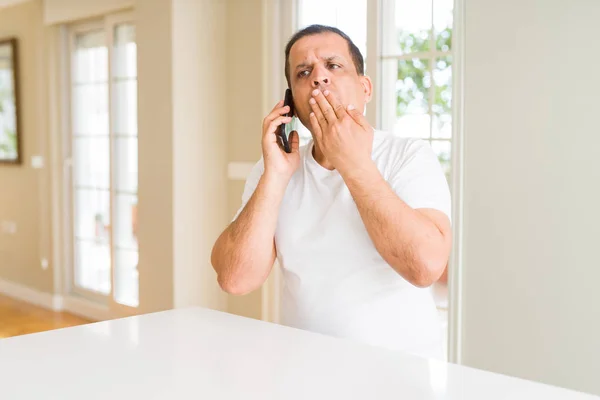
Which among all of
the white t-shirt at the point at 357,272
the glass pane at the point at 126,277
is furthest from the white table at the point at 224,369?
the glass pane at the point at 126,277

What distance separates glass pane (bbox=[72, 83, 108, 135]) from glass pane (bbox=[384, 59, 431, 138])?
8.52ft

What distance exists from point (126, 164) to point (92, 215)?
2.39 ft

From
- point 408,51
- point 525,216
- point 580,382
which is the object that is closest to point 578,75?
point 525,216

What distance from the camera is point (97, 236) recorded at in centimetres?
541

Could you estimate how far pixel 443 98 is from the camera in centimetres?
321

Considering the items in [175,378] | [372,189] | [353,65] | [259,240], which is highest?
[353,65]

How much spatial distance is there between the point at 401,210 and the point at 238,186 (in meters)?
2.83

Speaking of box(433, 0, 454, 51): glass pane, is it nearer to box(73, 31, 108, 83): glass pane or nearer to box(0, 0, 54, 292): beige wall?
box(73, 31, 108, 83): glass pane

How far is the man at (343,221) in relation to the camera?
58.5 inches

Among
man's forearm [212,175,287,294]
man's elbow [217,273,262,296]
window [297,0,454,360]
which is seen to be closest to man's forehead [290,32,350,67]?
man's forearm [212,175,287,294]

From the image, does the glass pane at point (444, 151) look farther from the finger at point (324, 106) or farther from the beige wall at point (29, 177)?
the beige wall at point (29, 177)

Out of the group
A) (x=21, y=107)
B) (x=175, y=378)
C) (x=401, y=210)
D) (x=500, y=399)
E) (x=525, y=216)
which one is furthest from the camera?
(x=21, y=107)

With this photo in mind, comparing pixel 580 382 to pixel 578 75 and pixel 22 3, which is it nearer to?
pixel 578 75

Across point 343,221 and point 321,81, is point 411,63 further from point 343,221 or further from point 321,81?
point 343,221
